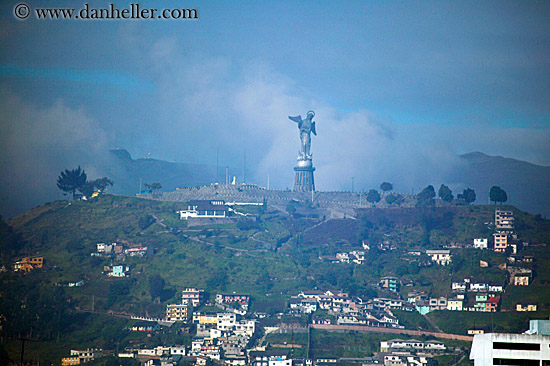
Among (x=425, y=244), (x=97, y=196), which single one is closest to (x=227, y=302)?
(x=425, y=244)

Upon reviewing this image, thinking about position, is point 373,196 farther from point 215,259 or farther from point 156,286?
point 156,286

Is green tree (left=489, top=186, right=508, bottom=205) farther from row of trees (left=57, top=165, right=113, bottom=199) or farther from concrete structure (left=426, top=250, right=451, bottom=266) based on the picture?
row of trees (left=57, top=165, right=113, bottom=199)

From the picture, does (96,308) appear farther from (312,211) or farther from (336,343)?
(312,211)

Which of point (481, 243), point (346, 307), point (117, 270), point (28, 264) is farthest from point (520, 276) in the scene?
point (28, 264)

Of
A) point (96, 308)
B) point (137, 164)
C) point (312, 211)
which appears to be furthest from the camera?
point (137, 164)

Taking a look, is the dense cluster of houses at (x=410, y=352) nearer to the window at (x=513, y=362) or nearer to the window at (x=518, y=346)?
the window at (x=513, y=362)

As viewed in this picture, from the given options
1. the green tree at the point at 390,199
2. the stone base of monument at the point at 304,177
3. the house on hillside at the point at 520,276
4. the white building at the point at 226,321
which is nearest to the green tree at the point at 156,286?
the white building at the point at 226,321

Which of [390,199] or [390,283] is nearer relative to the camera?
[390,283]
